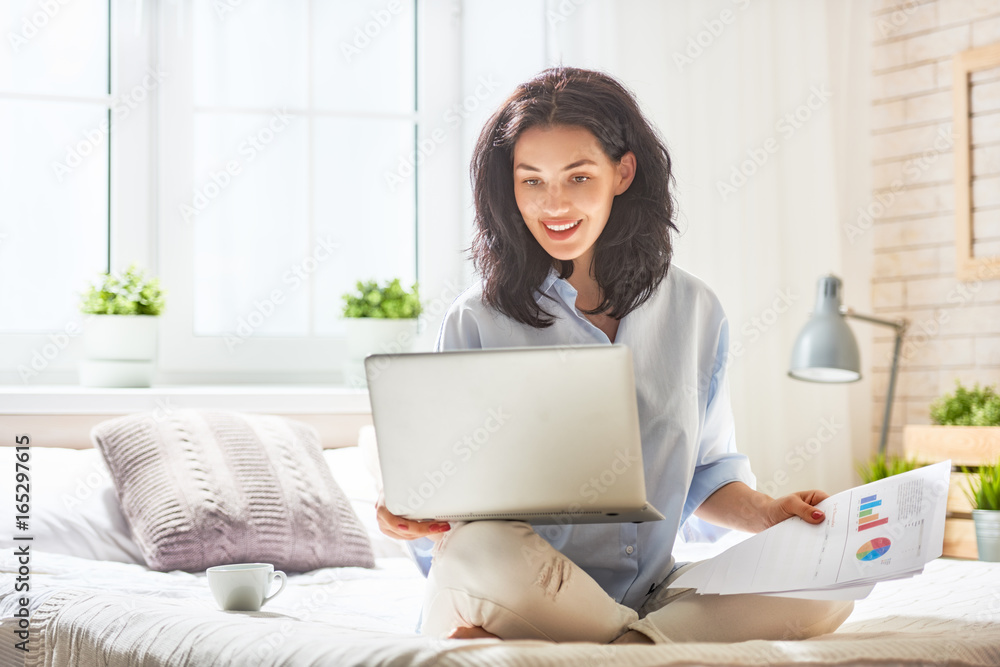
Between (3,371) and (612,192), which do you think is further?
(3,371)

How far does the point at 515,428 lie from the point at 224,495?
0.96 metres

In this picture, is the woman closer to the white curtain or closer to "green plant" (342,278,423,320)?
"green plant" (342,278,423,320)

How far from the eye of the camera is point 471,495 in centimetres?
95

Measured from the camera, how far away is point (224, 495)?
171 cm

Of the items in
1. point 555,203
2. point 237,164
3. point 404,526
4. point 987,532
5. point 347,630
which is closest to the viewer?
point 347,630

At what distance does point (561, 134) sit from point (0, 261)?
1787 millimetres

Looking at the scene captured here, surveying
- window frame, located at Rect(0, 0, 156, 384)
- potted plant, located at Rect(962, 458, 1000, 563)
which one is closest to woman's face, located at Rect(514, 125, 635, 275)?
potted plant, located at Rect(962, 458, 1000, 563)

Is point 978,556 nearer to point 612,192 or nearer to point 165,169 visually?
point 612,192

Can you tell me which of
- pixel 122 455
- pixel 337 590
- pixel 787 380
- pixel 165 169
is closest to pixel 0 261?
pixel 165 169
